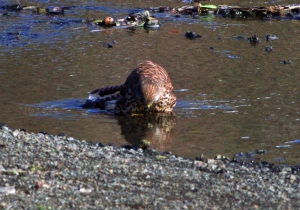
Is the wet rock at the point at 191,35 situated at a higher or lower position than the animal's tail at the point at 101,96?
higher

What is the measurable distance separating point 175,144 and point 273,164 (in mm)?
1210

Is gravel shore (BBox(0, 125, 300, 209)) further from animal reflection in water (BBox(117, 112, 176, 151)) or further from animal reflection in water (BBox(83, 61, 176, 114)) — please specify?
animal reflection in water (BBox(83, 61, 176, 114))

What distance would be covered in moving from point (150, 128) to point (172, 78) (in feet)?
6.12

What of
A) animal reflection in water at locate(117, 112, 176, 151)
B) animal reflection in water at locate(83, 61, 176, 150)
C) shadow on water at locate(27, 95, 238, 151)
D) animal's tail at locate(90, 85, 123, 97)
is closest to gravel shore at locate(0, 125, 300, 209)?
animal reflection in water at locate(117, 112, 176, 151)

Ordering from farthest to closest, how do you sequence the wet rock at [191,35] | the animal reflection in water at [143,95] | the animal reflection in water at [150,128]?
the wet rock at [191,35] < the animal reflection in water at [143,95] < the animal reflection in water at [150,128]

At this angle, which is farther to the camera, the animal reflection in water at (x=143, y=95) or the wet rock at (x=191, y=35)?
the wet rock at (x=191, y=35)

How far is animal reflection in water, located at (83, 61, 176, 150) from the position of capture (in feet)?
28.7

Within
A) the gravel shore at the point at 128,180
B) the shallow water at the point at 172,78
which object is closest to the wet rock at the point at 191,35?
the shallow water at the point at 172,78

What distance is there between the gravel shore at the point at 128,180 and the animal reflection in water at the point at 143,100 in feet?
5.34

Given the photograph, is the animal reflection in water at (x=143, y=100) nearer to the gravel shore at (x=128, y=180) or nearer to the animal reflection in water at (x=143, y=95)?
the animal reflection in water at (x=143, y=95)

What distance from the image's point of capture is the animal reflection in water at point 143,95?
8.90 metres

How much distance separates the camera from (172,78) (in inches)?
405

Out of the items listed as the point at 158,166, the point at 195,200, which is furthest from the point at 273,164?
the point at 195,200

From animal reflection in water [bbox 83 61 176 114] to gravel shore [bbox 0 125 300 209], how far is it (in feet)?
6.05
